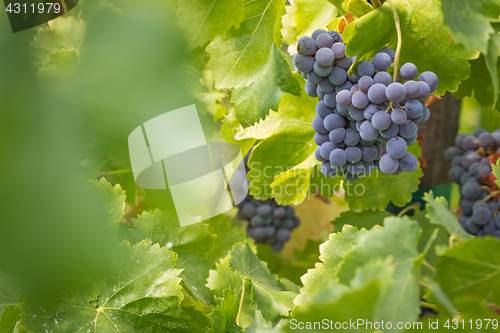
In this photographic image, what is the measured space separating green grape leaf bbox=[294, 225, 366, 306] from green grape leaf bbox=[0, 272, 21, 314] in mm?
506

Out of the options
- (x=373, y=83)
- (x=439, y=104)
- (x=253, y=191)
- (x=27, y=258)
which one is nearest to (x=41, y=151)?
(x=27, y=258)

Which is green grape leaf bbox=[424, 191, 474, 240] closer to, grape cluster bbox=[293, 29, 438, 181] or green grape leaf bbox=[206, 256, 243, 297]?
grape cluster bbox=[293, 29, 438, 181]

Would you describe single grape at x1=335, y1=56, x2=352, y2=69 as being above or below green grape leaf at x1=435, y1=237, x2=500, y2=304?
above

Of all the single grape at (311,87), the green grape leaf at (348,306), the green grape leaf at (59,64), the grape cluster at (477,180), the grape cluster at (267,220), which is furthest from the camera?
the grape cluster at (267,220)

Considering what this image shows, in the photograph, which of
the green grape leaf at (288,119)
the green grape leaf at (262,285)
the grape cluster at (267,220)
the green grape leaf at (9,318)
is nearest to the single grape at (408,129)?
the green grape leaf at (288,119)

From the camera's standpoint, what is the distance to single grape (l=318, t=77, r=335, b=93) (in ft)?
Answer: 1.87

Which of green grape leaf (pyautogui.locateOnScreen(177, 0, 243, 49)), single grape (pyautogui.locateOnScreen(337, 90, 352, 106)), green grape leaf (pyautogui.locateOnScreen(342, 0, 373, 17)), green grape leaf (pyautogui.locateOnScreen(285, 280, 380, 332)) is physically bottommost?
green grape leaf (pyautogui.locateOnScreen(285, 280, 380, 332))

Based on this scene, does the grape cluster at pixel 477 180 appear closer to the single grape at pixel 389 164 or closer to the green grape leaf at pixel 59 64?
the single grape at pixel 389 164

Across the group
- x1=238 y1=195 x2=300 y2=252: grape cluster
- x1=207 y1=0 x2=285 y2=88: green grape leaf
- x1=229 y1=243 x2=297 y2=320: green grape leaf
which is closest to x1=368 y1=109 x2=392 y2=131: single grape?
x1=207 y1=0 x2=285 y2=88: green grape leaf

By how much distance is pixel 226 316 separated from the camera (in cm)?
58

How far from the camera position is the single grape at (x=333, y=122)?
1.88 feet

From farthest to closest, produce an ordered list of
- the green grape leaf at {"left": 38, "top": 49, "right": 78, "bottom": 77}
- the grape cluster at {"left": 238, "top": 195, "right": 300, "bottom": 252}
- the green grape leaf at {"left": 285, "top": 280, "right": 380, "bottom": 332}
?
the grape cluster at {"left": 238, "top": 195, "right": 300, "bottom": 252}
the green grape leaf at {"left": 38, "top": 49, "right": 78, "bottom": 77}
the green grape leaf at {"left": 285, "top": 280, "right": 380, "bottom": 332}

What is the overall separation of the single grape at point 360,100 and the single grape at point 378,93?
0.02m

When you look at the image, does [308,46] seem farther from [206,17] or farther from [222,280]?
[222,280]
